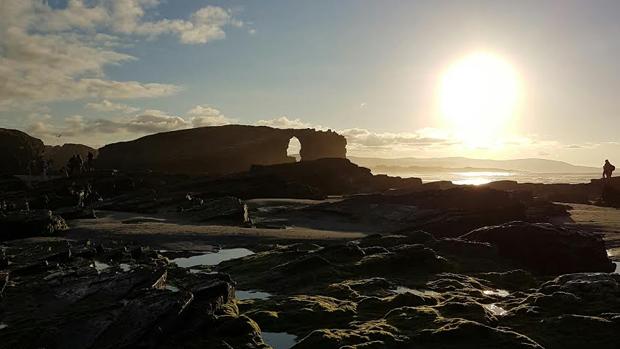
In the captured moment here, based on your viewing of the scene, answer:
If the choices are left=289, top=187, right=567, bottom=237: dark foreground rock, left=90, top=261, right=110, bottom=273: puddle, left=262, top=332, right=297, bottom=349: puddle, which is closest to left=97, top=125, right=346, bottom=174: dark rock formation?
left=289, top=187, right=567, bottom=237: dark foreground rock

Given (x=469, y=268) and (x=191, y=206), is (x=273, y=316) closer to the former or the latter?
(x=469, y=268)

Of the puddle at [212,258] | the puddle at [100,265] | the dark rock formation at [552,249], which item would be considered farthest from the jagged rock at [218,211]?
the dark rock formation at [552,249]

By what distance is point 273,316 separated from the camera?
13.9 meters

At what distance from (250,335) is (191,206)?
32.4 meters

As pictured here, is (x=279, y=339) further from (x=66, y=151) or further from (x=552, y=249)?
(x=66, y=151)

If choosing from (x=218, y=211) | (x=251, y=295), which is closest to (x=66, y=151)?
(x=218, y=211)

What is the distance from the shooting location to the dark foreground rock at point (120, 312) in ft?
35.9

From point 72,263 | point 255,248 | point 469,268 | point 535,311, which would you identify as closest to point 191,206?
point 255,248

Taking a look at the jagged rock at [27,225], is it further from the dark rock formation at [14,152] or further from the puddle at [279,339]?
the dark rock formation at [14,152]

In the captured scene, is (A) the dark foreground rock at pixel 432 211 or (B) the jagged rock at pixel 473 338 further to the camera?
(A) the dark foreground rock at pixel 432 211

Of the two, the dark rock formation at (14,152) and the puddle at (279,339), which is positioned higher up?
the dark rock formation at (14,152)

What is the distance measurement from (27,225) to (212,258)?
13.3m

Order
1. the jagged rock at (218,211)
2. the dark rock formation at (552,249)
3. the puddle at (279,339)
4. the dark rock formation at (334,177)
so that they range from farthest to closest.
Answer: the dark rock formation at (334,177), the jagged rock at (218,211), the dark rock formation at (552,249), the puddle at (279,339)

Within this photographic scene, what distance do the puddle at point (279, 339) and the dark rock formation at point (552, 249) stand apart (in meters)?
15.2
